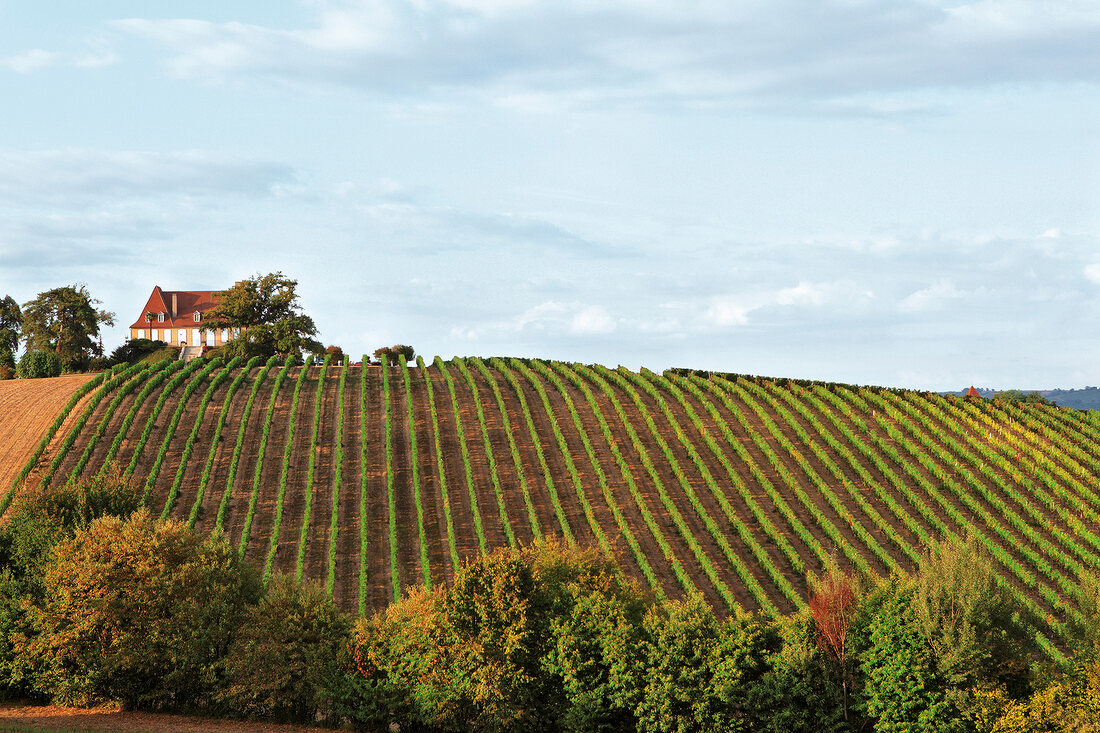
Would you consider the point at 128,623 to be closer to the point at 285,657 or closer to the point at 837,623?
the point at 285,657

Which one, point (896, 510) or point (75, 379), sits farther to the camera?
point (75, 379)

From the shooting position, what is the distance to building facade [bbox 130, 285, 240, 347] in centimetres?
14662

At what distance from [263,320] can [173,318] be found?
4745cm

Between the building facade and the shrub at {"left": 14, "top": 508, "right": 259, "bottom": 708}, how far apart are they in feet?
373

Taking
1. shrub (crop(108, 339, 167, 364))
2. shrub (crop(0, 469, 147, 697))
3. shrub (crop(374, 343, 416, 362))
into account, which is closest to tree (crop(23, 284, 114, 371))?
shrub (crop(108, 339, 167, 364))

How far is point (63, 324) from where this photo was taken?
100375mm

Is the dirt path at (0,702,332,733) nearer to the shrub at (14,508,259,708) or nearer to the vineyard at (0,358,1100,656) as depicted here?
the shrub at (14,508,259,708)

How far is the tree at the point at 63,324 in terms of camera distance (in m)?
99.3

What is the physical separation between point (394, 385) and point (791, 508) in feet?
101

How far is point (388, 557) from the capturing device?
52812mm

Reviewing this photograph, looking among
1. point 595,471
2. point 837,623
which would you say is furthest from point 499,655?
point 595,471

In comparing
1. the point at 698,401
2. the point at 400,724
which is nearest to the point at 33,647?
the point at 400,724

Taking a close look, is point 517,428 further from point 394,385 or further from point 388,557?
point 388,557

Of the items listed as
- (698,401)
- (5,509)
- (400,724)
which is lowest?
(400,724)
